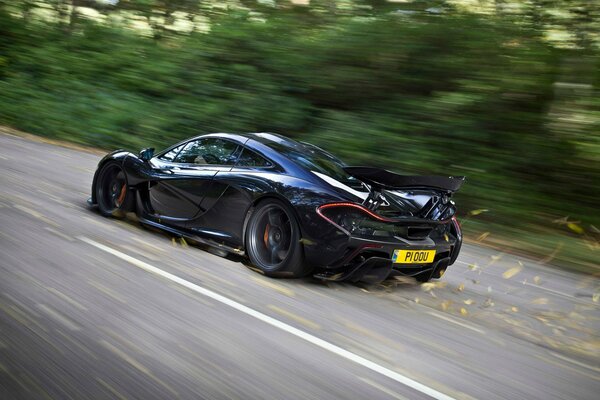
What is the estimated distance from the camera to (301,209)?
19.0ft

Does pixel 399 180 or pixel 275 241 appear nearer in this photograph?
pixel 399 180

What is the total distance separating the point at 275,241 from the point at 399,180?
126cm

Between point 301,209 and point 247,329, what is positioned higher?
point 301,209

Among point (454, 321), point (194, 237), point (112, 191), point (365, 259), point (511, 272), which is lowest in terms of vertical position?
point (511, 272)

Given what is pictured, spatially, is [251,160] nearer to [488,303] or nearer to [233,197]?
[233,197]

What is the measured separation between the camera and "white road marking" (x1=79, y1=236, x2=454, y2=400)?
154 inches

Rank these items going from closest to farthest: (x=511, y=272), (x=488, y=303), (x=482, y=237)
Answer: (x=488, y=303), (x=511, y=272), (x=482, y=237)

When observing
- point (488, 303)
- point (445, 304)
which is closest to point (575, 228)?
point (488, 303)

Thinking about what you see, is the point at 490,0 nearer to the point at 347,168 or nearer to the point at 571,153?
the point at 571,153

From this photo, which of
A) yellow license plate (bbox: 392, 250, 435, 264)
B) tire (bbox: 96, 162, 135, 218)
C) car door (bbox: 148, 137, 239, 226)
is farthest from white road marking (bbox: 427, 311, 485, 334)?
tire (bbox: 96, 162, 135, 218)

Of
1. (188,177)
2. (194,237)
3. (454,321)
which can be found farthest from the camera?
(188,177)

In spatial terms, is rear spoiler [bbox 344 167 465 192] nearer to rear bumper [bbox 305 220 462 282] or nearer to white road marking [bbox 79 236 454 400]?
rear bumper [bbox 305 220 462 282]

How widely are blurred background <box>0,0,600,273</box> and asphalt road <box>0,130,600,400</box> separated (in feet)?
12.8

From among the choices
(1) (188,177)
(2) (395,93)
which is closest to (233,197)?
(1) (188,177)
